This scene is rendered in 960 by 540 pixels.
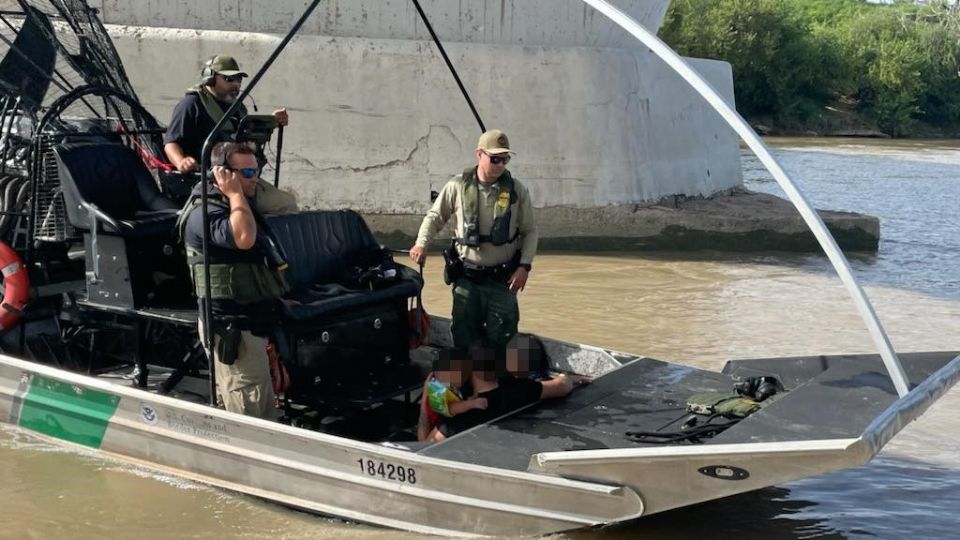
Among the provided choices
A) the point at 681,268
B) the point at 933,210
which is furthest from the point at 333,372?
the point at 933,210

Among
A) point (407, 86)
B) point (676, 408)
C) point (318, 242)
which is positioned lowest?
point (676, 408)

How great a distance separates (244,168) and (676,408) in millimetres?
2620

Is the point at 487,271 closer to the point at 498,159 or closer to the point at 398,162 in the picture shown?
the point at 498,159

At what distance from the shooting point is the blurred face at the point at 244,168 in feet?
20.3

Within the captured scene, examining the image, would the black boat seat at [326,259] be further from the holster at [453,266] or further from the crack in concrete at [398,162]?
the crack in concrete at [398,162]

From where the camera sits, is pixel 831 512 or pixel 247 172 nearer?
pixel 247 172

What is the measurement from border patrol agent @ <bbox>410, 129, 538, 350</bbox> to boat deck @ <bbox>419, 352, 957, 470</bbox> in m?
0.72

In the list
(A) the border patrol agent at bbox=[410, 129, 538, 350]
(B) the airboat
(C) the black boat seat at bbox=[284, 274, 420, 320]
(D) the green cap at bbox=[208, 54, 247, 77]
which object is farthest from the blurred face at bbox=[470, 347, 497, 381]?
(D) the green cap at bbox=[208, 54, 247, 77]

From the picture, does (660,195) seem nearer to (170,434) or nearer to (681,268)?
(681,268)

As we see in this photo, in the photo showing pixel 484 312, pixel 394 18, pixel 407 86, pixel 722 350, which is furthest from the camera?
pixel 394 18

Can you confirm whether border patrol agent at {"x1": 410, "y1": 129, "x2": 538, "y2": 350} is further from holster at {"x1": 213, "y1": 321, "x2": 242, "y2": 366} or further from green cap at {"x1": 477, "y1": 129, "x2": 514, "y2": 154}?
holster at {"x1": 213, "y1": 321, "x2": 242, "y2": 366}

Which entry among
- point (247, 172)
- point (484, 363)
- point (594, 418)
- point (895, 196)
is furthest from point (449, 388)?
point (895, 196)

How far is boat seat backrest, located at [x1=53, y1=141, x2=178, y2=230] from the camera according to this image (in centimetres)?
725

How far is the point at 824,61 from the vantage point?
181 ft
